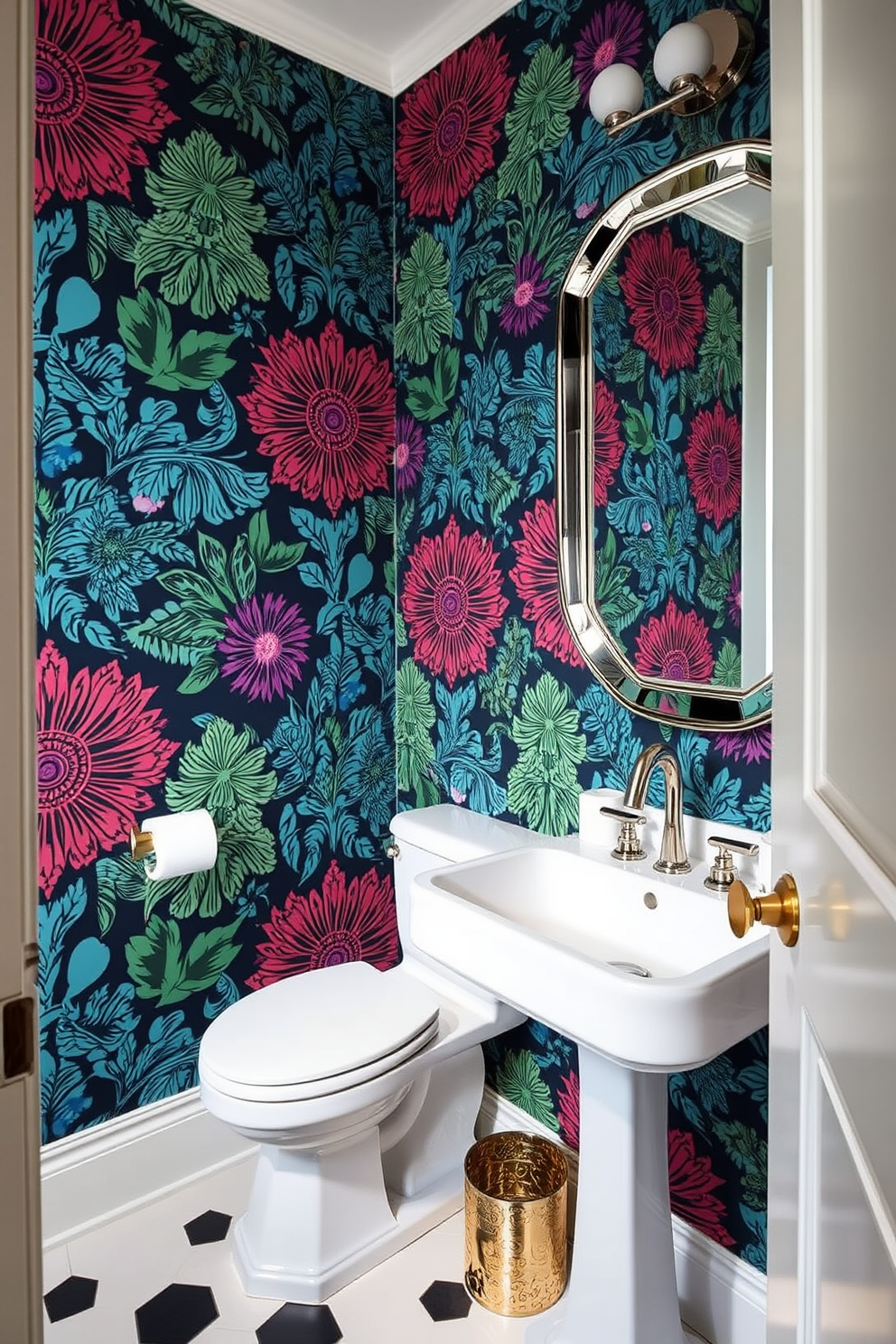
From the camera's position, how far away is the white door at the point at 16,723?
0.64 m

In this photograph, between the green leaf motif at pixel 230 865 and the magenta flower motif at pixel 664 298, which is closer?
the magenta flower motif at pixel 664 298

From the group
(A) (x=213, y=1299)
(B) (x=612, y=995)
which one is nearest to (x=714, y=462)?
(B) (x=612, y=995)

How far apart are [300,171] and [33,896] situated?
1.94 m

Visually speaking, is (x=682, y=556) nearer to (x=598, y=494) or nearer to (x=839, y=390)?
(x=598, y=494)

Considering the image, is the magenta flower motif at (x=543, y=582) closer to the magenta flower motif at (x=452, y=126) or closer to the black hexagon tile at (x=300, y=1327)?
the magenta flower motif at (x=452, y=126)

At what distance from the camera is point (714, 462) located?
1.58 meters

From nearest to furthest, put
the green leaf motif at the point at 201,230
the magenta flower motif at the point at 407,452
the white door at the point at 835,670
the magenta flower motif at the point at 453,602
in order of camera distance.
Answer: the white door at the point at 835,670, the green leaf motif at the point at 201,230, the magenta flower motif at the point at 453,602, the magenta flower motif at the point at 407,452

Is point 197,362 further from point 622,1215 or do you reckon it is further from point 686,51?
point 622,1215

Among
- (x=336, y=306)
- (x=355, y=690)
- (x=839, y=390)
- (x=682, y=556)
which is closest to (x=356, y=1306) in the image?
(x=355, y=690)

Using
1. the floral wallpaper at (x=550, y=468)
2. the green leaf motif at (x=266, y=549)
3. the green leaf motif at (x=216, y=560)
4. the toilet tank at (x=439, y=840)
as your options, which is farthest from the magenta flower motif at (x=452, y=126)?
the toilet tank at (x=439, y=840)

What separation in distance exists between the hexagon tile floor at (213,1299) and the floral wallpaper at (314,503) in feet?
0.86

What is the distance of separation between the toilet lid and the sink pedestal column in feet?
1.24

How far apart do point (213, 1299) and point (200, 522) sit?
1.53 metres

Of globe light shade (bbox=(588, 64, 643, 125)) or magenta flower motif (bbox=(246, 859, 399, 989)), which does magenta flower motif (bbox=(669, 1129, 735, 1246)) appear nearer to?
magenta flower motif (bbox=(246, 859, 399, 989))
